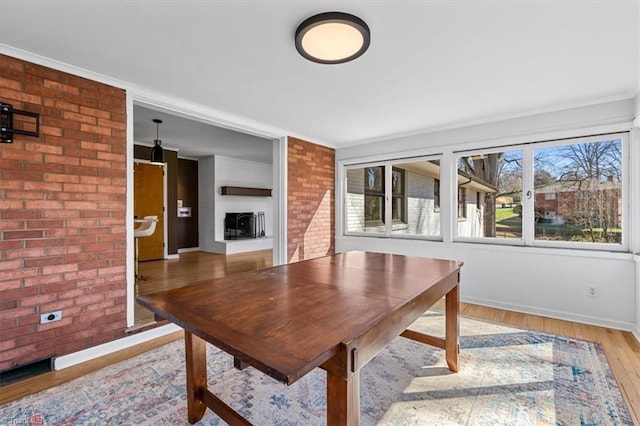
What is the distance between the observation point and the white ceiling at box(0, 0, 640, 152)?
165 centimetres

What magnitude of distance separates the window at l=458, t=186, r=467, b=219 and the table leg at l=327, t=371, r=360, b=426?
3.45 meters

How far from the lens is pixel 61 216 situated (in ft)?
7.31

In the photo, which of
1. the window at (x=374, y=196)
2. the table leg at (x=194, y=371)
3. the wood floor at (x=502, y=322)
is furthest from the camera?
the window at (x=374, y=196)

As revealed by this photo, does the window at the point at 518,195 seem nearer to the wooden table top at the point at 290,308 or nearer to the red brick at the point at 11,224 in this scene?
the wooden table top at the point at 290,308

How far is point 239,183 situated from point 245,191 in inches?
12.8

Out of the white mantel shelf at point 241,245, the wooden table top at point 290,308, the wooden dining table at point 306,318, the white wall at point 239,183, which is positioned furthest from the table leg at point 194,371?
the white wall at point 239,183

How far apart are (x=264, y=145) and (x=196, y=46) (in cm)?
387

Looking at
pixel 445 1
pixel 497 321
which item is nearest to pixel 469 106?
pixel 445 1

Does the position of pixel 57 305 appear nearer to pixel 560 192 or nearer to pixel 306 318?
pixel 306 318

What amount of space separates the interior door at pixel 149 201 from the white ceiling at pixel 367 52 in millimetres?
3927

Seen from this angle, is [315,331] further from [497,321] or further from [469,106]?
[469,106]

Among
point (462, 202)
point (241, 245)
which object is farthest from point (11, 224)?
point (241, 245)

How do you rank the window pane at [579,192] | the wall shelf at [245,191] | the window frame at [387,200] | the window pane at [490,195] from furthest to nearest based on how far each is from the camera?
1. the wall shelf at [245,191]
2. the window frame at [387,200]
3. the window pane at [490,195]
4. the window pane at [579,192]

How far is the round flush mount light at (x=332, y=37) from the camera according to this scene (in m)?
1.66
